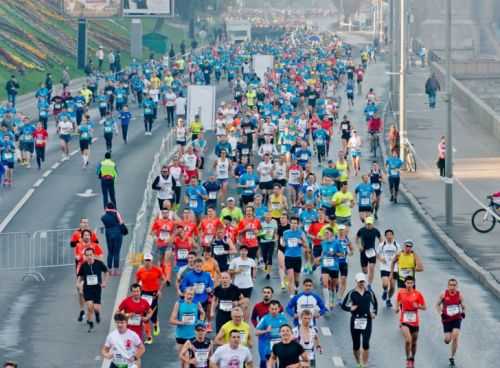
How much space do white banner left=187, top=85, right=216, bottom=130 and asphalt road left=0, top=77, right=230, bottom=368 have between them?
7.07ft

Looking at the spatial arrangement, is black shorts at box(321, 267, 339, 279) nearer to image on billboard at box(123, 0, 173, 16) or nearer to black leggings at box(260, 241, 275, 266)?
black leggings at box(260, 241, 275, 266)

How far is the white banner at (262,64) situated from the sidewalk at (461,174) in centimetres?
627

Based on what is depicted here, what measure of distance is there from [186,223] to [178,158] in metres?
10.5

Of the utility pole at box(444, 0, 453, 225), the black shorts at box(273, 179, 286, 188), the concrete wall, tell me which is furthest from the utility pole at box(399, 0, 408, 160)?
the black shorts at box(273, 179, 286, 188)

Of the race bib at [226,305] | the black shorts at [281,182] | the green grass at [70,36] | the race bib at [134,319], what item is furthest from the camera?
the green grass at [70,36]

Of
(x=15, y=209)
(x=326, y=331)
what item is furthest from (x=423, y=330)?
(x=15, y=209)

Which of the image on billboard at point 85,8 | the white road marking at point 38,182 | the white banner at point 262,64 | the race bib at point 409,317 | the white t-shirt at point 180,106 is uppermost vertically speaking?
the image on billboard at point 85,8

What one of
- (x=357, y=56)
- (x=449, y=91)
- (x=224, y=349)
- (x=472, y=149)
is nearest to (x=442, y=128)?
(x=472, y=149)

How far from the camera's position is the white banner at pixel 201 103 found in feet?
179

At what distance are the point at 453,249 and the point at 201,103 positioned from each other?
20333mm

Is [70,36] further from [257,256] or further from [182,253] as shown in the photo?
[182,253]

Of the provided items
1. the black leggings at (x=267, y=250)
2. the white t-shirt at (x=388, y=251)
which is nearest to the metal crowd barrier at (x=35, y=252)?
the black leggings at (x=267, y=250)

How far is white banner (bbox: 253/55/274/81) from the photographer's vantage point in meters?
77.0

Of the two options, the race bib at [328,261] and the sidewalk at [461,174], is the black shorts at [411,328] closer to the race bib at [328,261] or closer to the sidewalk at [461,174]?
the race bib at [328,261]
